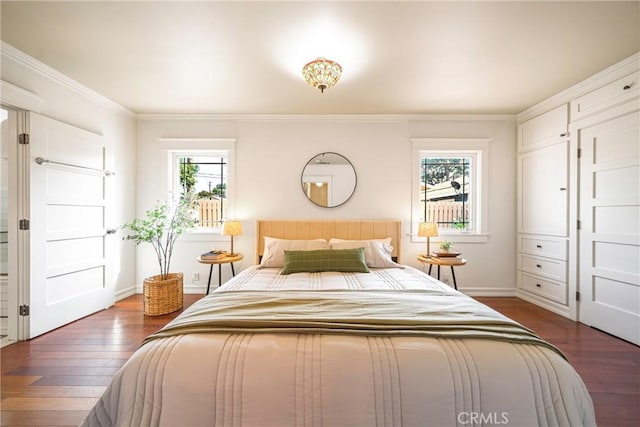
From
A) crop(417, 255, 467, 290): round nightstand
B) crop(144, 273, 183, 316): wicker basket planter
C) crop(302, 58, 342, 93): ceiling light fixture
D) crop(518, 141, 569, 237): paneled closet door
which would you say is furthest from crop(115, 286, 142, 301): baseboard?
crop(518, 141, 569, 237): paneled closet door

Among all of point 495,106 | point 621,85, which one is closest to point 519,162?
point 495,106

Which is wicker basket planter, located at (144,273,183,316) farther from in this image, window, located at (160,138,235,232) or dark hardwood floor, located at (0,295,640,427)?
window, located at (160,138,235,232)

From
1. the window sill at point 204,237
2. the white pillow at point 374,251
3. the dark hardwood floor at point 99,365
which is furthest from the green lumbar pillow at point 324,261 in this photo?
the dark hardwood floor at point 99,365

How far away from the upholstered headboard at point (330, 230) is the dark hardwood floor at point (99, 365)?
144 cm

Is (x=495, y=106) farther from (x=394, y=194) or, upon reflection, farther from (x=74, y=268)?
(x=74, y=268)

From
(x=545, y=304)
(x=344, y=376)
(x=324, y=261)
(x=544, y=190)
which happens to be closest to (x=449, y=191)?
(x=544, y=190)

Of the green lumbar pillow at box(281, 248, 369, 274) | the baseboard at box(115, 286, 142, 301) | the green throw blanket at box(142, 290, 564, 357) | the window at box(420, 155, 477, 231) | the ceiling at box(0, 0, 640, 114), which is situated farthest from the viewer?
the window at box(420, 155, 477, 231)

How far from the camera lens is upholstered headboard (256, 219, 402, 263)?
3625 mm

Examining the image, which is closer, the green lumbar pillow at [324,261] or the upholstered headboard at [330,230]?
the green lumbar pillow at [324,261]

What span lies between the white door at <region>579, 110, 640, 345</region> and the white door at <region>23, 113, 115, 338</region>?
528 centimetres

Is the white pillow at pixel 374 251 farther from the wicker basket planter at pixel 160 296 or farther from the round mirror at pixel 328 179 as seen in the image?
the wicker basket planter at pixel 160 296

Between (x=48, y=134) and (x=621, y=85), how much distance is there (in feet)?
17.4

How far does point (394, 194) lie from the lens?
3746mm

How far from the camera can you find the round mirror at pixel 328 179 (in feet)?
12.3
